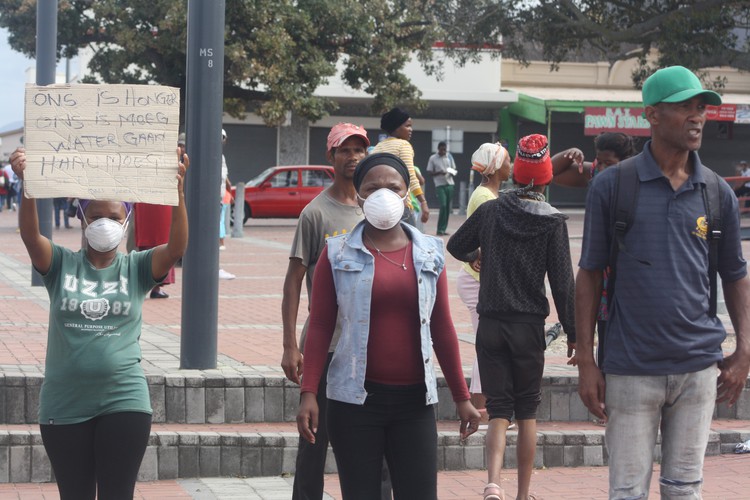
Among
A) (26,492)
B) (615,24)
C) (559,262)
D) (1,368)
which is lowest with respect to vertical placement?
(26,492)

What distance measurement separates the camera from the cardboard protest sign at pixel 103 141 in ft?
14.7

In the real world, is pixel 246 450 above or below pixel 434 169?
below

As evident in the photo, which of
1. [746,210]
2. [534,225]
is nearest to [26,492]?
[534,225]

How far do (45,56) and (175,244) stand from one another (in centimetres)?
970

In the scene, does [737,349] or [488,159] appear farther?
[488,159]

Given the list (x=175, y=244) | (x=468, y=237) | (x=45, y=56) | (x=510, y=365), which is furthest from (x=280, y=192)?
(x=175, y=244)

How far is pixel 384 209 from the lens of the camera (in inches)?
169

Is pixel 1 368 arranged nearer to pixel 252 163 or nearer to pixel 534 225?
pixel 534 225

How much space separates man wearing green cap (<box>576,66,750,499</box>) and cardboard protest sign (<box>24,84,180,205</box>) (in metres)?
1.61

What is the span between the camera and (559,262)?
586 cm

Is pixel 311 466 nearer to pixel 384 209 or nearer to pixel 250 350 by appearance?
pixel 384 209

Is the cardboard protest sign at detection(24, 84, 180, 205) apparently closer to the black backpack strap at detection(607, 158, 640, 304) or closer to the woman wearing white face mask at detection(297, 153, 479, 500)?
the woman wearing white face mask at detection(297, 153, 479, 500)

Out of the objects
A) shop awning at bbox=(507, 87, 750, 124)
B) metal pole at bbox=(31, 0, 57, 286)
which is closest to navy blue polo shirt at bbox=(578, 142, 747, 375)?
metal pole at bbox=(31, 0, 57, 286)

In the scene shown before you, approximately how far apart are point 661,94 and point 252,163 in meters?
38.1
